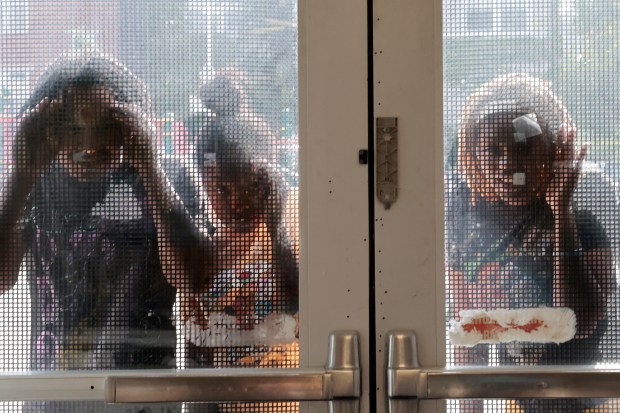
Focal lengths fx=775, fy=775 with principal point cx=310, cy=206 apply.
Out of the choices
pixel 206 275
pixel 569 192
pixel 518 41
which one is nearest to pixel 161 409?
pixel 206 275

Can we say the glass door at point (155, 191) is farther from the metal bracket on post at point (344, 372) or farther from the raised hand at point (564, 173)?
the raised hand at point (564, 173)

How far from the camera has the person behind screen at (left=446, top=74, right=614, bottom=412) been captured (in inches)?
64.0

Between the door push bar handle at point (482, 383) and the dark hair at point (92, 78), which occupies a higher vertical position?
the dark hair at point (92, 78)

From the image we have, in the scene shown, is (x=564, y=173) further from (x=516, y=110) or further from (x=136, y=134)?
(x=136, y=134)

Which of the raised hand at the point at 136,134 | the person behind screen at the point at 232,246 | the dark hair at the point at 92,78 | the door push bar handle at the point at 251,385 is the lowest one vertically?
the door push bar handle at the point at 251,385

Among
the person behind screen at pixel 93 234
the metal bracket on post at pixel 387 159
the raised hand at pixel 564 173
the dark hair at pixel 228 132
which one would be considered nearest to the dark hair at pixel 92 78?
the person behind screen at pixel 93 234

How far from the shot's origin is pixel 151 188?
5.35ft

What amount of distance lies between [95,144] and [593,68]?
1.06 m

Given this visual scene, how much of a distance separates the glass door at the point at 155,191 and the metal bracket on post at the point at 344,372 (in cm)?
8

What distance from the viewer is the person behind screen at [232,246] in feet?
5.34

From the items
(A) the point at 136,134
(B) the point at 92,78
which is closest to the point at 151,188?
(A) the point at 136,134

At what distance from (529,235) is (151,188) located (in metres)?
0.80

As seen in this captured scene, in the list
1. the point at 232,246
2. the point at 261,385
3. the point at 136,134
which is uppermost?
the point at 136,134

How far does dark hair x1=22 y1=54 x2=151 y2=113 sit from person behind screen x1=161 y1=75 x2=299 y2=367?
5.6 inches
